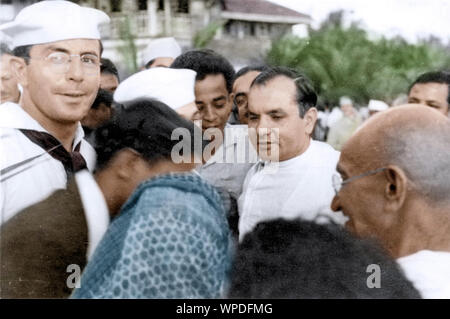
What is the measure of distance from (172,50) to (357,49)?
953 millimetres

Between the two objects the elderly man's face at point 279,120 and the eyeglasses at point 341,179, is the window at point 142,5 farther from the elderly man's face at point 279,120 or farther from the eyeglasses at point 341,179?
the eyeglasses at point 341,179

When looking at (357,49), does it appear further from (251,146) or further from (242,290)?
(242,290)

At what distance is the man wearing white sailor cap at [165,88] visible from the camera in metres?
2.84

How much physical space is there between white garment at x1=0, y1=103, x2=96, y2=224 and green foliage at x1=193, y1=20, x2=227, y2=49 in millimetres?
784

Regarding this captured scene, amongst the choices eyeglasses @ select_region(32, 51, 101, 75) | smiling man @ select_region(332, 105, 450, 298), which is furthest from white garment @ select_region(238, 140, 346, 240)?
eyeglasses @ select_region(32, 51, 101, 75)

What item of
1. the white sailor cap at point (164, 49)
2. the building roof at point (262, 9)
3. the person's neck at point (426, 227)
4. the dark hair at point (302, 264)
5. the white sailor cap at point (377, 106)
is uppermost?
the building roof at point (262, 9)

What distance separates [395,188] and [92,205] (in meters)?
1.42

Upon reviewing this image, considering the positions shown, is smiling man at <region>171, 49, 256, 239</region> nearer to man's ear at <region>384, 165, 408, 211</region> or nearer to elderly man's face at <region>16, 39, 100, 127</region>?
elderly man's face at <region>16, 39, 100, 127</region>

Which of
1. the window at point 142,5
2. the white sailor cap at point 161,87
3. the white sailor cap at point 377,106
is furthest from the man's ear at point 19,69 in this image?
the white sailor cap at point 377,106

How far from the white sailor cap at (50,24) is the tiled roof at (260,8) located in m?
0.73

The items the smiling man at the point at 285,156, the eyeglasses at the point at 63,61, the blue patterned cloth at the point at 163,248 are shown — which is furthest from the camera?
the smiling man at the point at 285,156

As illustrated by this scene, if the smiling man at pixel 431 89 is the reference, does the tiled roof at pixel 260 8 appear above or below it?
above

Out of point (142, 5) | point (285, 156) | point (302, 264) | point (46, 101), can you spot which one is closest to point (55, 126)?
point (46, 101)
